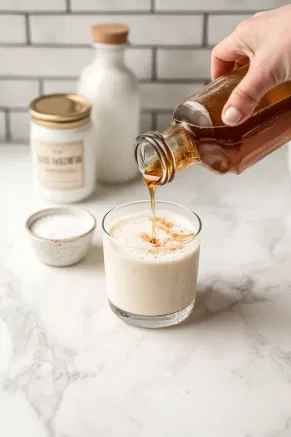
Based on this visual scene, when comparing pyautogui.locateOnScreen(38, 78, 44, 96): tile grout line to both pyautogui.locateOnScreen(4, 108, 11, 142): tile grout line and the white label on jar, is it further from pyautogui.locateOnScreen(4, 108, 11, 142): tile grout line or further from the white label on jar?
the white label on jar

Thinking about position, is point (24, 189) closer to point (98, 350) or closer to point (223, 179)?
point (223, 179)

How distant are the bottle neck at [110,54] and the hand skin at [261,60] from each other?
391 millimetres

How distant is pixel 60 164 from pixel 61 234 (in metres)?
0.18

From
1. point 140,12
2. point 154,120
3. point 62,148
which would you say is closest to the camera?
point 62,148

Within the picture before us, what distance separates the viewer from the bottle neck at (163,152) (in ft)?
2.78

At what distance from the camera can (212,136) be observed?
0.87 meters

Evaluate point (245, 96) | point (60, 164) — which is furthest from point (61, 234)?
point (245, 96)

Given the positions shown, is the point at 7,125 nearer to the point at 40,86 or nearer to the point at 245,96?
the point at 40,86

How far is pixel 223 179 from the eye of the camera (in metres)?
1.38

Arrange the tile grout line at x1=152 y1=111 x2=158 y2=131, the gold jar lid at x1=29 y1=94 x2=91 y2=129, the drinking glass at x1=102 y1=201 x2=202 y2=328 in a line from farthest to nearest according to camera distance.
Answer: the tile grout line at x1=152 y1=111 x2=158 y2=131 < the gold jar lid at x1=29 y1=94 x2=91 y2=129 < the drinking glass at x1=102 y1=201 x2=202 y2=328

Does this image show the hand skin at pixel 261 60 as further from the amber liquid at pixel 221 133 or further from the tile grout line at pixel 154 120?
the tile grout line at pixel 154 120

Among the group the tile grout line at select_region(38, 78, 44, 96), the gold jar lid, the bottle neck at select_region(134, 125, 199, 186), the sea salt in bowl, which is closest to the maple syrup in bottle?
the bottle neck at select_region(134, 125, 199, 186)

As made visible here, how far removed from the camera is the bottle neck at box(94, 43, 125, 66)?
1249mm

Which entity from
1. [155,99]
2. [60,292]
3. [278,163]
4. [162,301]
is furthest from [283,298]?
[155,99]
